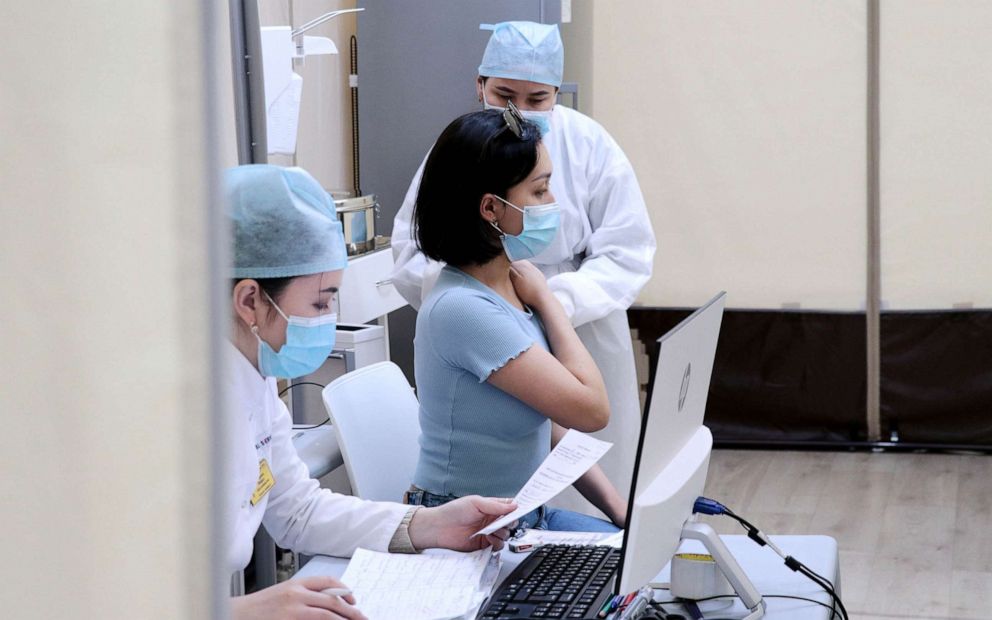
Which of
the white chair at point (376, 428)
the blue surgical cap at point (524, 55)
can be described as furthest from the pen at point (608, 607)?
the blue surgical cap at point (524, 55)

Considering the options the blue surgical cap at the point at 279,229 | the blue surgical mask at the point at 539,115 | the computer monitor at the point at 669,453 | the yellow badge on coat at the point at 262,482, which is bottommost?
the yellow badge on coat at the point at 262,482

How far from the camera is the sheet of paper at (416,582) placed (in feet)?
4.25

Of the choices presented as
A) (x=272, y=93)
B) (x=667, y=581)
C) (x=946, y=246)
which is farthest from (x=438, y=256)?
(x=946, y=246)

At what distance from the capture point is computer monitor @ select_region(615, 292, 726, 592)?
112cm

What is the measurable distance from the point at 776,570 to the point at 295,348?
2.29ft

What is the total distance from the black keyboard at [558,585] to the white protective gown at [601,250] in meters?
1.00

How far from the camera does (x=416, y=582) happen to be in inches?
54.7

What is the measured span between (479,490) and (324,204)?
0.51 m

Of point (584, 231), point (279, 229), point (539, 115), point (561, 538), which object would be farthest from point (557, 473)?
point (584, 231)

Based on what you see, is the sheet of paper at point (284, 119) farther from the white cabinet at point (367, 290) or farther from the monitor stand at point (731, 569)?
the monitor stand at point (731, 569)

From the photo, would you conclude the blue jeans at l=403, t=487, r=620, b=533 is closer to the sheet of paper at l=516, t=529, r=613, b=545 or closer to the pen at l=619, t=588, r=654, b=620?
the sheet of paper at l=516, t=529, r=613, b=545

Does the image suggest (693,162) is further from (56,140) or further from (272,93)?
(56,140)

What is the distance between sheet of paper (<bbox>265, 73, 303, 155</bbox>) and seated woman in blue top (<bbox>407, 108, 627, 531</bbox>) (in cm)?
88

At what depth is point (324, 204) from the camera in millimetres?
1558
